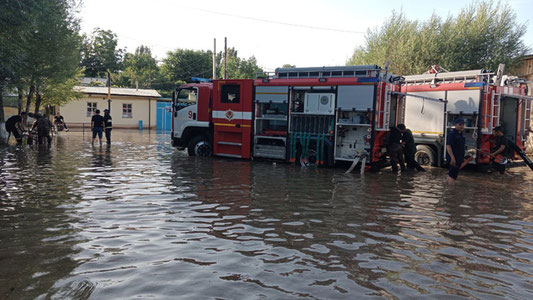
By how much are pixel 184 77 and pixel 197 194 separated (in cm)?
5353

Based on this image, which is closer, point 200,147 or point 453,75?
point 453,75

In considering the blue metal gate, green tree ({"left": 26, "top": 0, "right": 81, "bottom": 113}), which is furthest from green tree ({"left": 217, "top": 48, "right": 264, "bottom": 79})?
green tree ({"left": 26, "top": 0, "right": 81, "bottom": 113})

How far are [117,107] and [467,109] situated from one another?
31.2 metres

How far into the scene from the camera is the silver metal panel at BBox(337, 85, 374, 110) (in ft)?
43.2

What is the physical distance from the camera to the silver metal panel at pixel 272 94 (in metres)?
14.6

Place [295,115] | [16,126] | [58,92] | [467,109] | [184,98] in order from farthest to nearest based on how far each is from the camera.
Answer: [58,92], [16,126], [184,98], [295,115], [467,109]

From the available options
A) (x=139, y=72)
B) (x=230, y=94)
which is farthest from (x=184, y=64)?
(x=230, y=94)

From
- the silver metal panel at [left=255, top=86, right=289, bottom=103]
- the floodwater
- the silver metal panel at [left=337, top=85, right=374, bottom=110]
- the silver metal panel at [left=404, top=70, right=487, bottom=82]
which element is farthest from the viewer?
the silver metal panel at [left=255, top=86, right=289, bottom=103]

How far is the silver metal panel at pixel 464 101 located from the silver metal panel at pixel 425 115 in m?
0.30

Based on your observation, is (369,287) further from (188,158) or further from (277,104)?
(188,158)

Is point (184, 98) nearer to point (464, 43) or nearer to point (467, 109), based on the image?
point (467, 109)

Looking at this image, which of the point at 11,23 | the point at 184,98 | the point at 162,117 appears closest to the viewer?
the point at 11,23

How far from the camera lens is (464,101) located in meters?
13.9

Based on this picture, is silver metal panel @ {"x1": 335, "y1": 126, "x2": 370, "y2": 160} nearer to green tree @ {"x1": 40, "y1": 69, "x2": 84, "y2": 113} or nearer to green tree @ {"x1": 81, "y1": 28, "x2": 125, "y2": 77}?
green tree @ {"x1": 40, "y1": 69, "x2": 84, "y2": 113}
